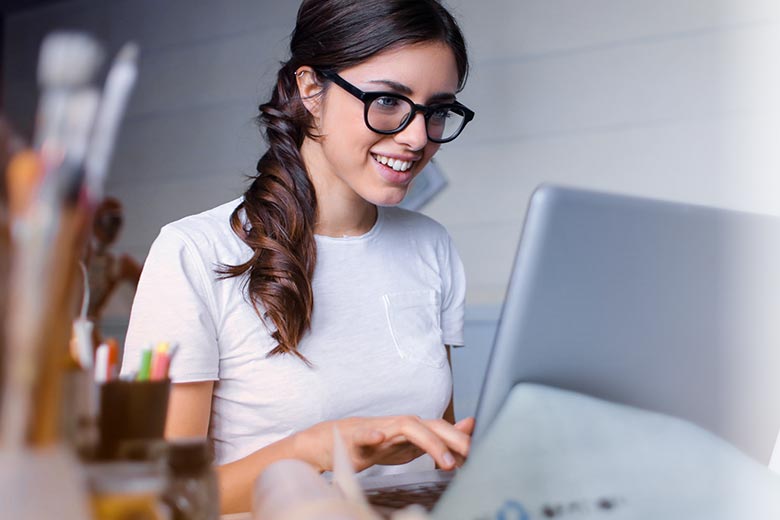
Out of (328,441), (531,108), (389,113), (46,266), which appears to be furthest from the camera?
(531,108)

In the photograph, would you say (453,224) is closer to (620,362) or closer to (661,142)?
(661,142)

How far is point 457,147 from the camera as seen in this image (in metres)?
2.73

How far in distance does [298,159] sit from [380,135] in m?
0.18

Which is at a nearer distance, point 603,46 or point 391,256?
point 391,256

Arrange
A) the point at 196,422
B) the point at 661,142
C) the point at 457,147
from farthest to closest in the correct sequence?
the point at 457,147 < the point at 661,142 < the point at 196,422

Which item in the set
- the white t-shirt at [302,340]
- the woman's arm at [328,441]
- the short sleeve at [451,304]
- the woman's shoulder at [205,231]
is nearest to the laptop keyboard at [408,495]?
the woman's arm at [328,441]

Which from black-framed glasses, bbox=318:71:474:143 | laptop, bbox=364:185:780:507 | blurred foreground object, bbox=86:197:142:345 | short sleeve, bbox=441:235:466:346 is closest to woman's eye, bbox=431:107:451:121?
black-framed glasses, bbox=318:71:474:143

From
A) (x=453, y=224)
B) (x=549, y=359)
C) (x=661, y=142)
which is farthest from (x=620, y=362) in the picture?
(x=453, y=224)

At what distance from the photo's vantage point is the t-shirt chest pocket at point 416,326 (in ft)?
4.44

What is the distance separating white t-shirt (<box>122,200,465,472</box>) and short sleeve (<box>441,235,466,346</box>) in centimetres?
6

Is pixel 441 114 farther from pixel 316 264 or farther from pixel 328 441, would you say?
pixel 328 441

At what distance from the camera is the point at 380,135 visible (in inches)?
48.5

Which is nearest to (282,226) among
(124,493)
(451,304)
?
(451,304)

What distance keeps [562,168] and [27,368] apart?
2.38 m
